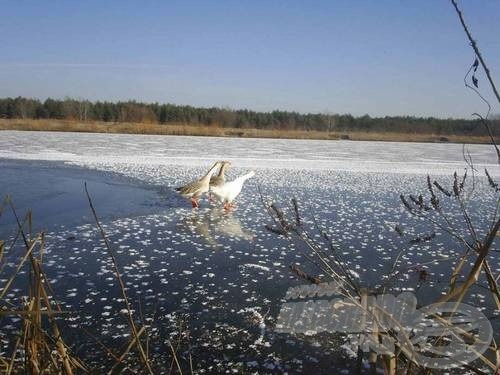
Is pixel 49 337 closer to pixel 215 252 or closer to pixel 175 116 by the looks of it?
pixel 215 252

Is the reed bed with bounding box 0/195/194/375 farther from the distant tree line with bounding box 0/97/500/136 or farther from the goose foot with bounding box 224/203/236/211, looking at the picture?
the distant tree line with bounding box 0/97/500/136

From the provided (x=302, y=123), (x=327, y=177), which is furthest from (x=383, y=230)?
(x=302, y=123)

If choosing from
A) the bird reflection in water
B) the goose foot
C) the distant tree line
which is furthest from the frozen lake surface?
the distant tree line

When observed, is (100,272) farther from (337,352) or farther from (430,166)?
(430,166)

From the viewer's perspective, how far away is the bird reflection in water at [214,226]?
5905 millimetres

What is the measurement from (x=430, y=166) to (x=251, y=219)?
11.7m

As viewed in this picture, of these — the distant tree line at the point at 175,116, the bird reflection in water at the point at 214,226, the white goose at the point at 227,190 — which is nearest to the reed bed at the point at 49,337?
the bird reflection in water at the point at 214,226

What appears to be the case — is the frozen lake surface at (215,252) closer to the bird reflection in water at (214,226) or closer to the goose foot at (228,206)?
the bird reflection in water at (214,226)

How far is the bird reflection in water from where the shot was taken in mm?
5905

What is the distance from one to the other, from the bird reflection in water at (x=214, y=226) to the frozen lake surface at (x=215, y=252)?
0.6 inches

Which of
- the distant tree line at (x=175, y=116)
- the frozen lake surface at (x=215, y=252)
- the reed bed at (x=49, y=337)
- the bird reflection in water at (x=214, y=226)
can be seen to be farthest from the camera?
the distant tree line at (x=175, y=116)

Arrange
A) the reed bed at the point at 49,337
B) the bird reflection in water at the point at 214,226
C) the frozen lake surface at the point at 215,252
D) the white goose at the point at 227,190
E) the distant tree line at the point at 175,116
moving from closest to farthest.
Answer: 1. the reed bed at the point at 49,337
2. the frozen lake surface at the point at 215,252
3. the bird reflection in water at the point at 214,226
4. the white goose at the point at 227,190
5. the distant tree line at the point at 175,116

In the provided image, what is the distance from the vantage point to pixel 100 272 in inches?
169

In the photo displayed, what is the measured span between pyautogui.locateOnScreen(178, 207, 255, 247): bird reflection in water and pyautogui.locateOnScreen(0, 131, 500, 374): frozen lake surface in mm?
16
